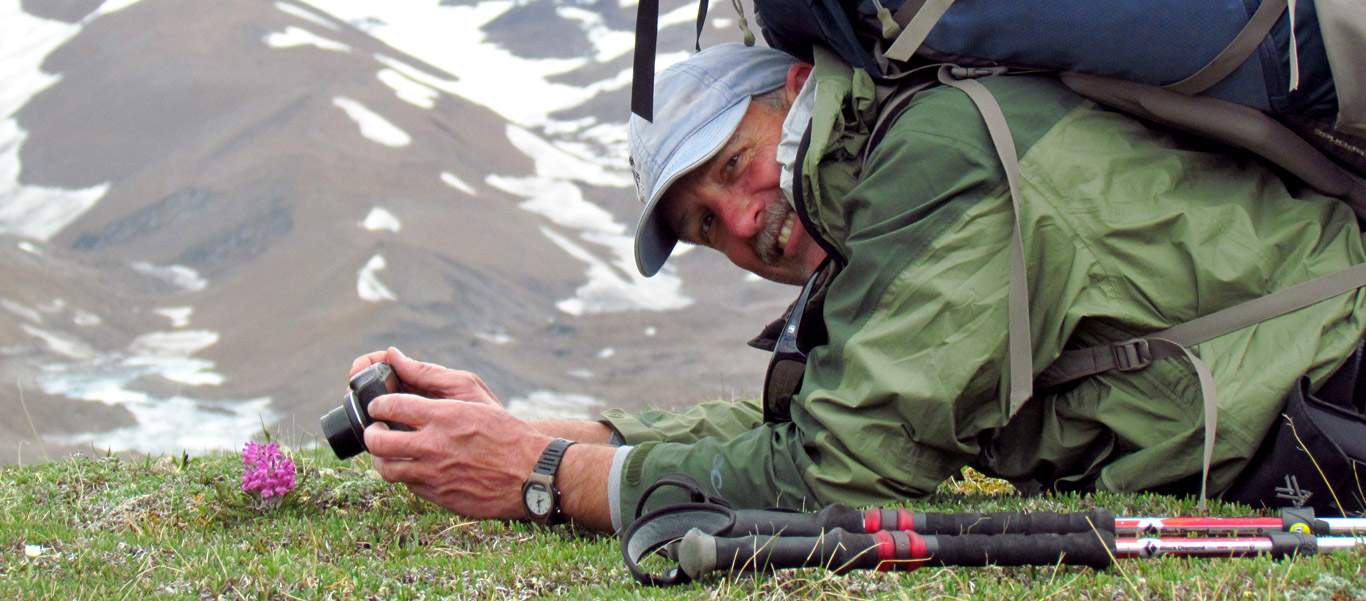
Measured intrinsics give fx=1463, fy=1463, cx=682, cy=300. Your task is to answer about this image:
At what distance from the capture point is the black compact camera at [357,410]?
16.7 ft

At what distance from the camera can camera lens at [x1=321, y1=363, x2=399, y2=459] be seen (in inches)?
200

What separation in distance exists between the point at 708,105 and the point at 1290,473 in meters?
2.32

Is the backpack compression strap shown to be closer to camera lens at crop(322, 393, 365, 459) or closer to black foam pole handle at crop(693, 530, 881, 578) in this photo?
black foam pole handle at crop(693, 530, 881, 578)

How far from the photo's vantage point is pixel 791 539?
144 inches

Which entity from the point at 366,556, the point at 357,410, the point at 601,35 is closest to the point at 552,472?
the point at 366,556

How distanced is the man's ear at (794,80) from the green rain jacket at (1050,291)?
833 millimetres

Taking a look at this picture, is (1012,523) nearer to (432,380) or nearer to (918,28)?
(918,28)

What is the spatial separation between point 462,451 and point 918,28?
6.59 ft

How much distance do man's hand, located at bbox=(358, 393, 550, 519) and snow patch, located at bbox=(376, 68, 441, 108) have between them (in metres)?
29.2

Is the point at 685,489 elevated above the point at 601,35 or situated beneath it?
elevated above

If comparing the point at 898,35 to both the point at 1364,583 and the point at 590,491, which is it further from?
the point at 1364,583

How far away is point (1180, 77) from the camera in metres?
4.27

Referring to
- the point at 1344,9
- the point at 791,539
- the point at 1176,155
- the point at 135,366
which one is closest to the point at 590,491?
the point at 791,539

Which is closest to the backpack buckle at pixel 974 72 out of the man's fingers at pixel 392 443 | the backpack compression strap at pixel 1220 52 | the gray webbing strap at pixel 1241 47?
the backpack compression strap at pixel 1220 52
